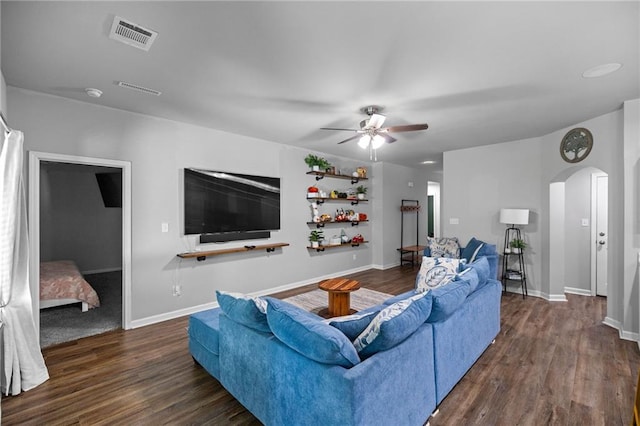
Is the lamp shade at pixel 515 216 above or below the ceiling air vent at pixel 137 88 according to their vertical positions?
below

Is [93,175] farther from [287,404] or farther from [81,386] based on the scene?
[287,404]

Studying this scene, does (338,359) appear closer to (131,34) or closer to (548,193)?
(131,34)

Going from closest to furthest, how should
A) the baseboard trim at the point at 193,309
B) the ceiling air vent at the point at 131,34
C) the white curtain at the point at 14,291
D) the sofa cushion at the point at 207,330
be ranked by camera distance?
the ceiling air vent at the point at 131,34, the white curtain at the point at 14,291, the sofa cushion at the point at 207,330, the baseboard trim at the point at 193,309

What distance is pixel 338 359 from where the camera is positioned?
147 cm

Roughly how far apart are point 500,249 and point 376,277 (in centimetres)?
234

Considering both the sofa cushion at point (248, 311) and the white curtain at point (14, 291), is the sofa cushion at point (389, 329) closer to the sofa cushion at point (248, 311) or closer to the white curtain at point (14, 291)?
the sofa cushion at point (248, 311)

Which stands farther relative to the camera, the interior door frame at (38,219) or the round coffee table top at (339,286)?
the round coffee table top at (339,286)

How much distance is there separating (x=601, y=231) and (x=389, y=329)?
5.16 meters

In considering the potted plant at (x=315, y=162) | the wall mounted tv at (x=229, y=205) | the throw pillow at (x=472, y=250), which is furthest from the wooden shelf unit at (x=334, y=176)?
the throw pillow at (x=472, y=250)


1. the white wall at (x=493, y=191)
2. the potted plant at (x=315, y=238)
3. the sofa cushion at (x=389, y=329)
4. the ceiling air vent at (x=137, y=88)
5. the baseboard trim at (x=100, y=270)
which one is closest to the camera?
the sofa cushion at (x=389, y=329)

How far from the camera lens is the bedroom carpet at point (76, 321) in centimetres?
333

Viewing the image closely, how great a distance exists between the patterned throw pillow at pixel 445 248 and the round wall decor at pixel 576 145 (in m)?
2.10

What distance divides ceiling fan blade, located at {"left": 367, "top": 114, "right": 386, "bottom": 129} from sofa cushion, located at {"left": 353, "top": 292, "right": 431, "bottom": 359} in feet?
6.78

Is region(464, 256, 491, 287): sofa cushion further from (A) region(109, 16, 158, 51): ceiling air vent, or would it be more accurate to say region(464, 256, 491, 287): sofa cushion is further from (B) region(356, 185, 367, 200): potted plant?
(B) region(356, 185, 367, 200): potted plant
